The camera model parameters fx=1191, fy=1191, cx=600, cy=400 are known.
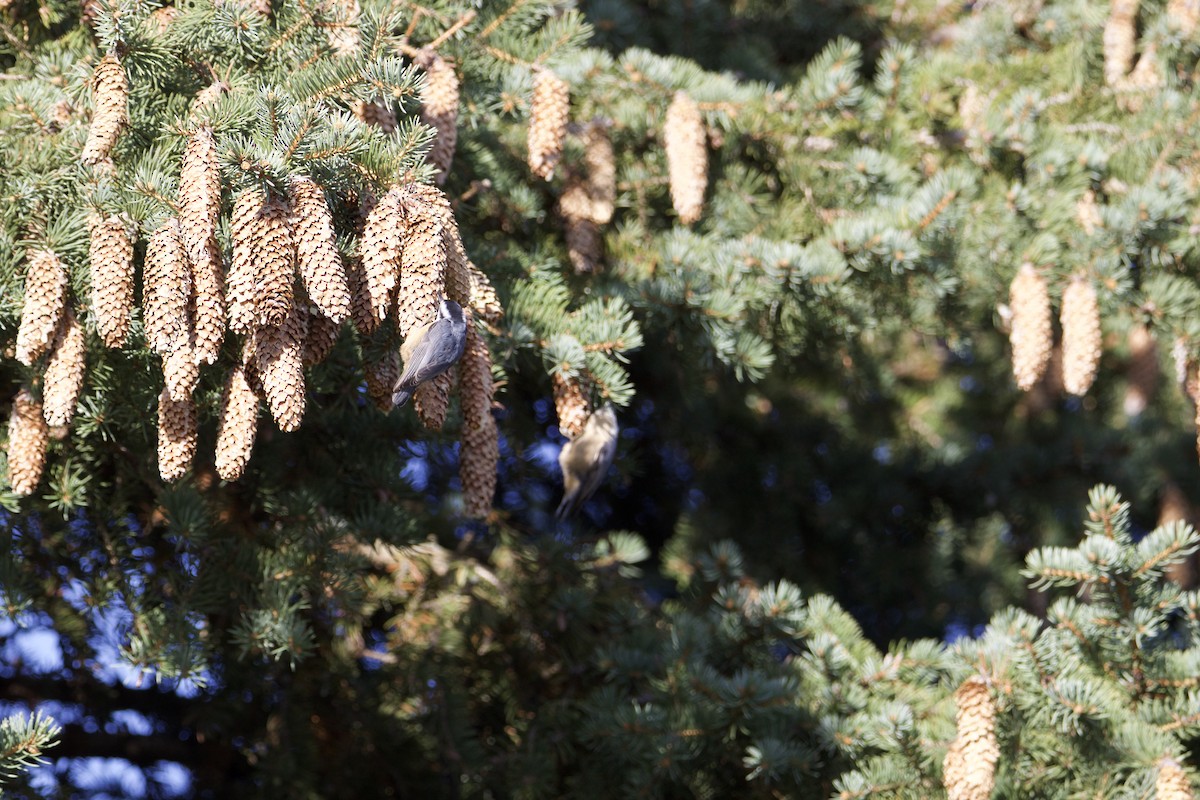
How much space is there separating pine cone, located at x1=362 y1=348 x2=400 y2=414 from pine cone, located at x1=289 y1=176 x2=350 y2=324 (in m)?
0.27

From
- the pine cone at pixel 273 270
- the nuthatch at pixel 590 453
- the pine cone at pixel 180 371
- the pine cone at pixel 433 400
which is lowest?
the nuthatch at pixel 590 453

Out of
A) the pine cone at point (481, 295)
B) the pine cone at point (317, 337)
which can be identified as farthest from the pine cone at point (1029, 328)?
the pine cone at point (317, 337)

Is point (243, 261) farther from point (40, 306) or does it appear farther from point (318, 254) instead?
point (40, 306)

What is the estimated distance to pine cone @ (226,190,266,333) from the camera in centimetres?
149

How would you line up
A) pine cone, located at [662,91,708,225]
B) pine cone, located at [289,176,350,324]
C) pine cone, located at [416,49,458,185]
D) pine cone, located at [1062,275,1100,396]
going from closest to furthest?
pine cone, located at [289,176,350,324] → pine cone, located at [416,49,458,185] → pine cone, located at [1062,275,1100,396] → pine cone, located at [662,91,708,225]

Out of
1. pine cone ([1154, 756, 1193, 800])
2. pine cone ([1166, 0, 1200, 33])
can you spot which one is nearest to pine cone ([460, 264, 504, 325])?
pine cone ([1154, 756, 1193, 800])

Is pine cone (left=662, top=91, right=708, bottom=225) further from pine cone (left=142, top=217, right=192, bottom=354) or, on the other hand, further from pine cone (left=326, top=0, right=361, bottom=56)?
pine cone (left=142, top=217, right=192, bottom=354)

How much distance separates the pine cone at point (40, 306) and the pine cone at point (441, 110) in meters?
0.61

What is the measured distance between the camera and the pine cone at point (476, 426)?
1.81 meters

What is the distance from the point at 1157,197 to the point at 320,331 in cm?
183

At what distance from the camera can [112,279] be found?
1610 mm

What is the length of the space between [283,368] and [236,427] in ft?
0.41

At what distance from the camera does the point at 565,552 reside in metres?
3.00

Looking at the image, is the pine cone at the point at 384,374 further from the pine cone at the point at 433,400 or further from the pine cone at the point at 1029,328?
the pine cone at the point at 1029,328
